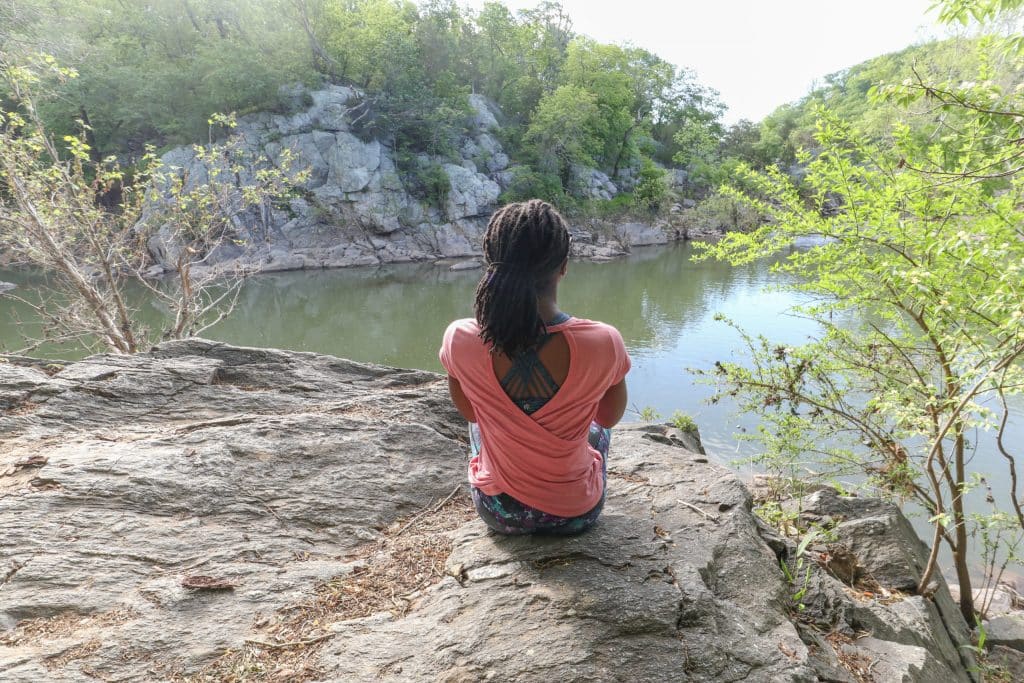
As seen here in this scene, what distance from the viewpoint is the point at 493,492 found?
196 centimetres

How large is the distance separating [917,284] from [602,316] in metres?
12.2

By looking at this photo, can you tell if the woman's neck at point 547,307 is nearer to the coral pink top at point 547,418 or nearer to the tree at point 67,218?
the coral pink top at point 547,418

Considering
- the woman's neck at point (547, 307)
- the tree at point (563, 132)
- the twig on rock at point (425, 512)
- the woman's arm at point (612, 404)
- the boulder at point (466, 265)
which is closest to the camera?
the woman's neck at point (547, 307)

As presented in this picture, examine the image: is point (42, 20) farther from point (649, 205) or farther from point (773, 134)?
point (773, 134)

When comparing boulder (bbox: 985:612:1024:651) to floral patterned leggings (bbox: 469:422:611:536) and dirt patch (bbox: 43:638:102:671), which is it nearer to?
floral patterned leggings (bbox: 469:422:611:536)

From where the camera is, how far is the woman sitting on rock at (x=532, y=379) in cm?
162

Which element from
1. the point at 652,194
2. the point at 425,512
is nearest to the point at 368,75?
the point at 652,194

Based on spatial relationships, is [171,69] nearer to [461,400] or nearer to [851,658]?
[461,400]

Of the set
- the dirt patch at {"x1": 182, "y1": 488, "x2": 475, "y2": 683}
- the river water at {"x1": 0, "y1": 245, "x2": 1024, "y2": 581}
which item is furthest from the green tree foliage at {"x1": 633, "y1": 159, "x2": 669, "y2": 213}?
the dirt patch at {"x1": 182, "y1": 488, "x2": 475, "y2": 683}

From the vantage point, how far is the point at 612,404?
193cm

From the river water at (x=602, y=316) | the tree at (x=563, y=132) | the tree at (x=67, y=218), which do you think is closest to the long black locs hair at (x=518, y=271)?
the river water at (x=602, y=316)

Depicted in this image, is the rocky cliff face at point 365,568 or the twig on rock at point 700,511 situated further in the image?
the twig on rock at point 700,511

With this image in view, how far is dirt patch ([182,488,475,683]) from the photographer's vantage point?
5.04 ft

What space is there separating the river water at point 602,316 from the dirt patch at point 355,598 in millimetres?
4553
